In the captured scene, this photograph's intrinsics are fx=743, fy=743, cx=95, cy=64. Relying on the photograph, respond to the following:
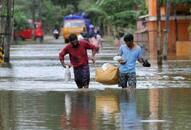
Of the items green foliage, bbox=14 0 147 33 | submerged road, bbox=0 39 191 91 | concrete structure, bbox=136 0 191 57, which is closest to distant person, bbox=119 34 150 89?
submerged road, bbox=0 39 191 91

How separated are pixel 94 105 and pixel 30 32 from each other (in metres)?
67.2

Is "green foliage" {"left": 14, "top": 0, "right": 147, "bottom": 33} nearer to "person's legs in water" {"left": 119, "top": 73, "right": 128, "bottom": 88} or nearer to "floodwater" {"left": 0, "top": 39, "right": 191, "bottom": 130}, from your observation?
"floodwater" {"left": 0, "top": 39, "right": 191, "bottom": 130}

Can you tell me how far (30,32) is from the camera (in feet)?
266

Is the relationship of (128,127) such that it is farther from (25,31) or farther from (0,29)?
(25,31)

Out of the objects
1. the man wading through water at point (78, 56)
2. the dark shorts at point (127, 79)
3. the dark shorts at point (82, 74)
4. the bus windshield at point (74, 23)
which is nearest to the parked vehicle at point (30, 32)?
the bus windshield at point (74, 23)

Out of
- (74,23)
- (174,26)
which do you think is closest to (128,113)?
(174,26)

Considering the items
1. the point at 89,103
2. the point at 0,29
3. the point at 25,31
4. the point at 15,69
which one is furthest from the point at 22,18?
the point at 89,103

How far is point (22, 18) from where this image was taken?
70562 millimetres

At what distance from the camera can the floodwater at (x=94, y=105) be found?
37.4 feet

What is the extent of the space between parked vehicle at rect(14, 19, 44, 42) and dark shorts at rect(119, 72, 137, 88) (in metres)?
56.7

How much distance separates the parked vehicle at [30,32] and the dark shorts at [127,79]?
5670 cm

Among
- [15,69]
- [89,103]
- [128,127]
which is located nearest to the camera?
[128,127]

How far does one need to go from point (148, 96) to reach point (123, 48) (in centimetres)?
119

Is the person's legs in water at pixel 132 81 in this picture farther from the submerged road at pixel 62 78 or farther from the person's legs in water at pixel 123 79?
the submerged road at pixel 62 78
